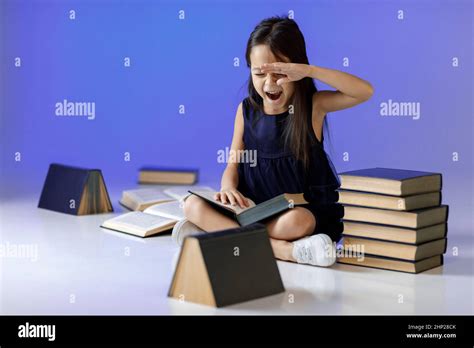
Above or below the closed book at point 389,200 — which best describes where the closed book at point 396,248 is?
below

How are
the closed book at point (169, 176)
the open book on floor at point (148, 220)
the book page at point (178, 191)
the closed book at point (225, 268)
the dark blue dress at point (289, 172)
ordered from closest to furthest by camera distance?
the closed book at point (225, 268)
the dark blue dress at point (289, 172)
the open book on floor at point (148, 220)
the book page at point (178, 191)
the closed book at point (169, 176)

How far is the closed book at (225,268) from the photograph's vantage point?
3.54 meters

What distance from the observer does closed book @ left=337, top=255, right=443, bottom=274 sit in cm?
406

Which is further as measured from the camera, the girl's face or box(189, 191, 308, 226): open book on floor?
the girl's face

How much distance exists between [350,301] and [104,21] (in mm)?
4263

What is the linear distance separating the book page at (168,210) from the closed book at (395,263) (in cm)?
103

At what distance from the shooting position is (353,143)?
6.98 metres

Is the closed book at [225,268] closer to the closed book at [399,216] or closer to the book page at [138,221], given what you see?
the closed book at [399,216]

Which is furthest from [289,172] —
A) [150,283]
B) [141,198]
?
[141,198]

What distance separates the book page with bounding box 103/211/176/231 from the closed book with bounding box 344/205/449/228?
1.08 m

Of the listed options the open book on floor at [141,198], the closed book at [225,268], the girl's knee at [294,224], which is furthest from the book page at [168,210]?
the closed book at [225,268]

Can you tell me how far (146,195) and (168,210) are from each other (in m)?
0.50

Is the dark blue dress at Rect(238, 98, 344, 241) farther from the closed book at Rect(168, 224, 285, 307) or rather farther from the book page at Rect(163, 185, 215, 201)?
the book page at Rect(163, 185, 215, 201)

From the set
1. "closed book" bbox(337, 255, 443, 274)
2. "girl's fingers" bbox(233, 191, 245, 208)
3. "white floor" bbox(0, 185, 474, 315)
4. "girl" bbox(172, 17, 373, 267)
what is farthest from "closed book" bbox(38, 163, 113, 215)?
"closed book" bbox(337, 255, 443, 274)
